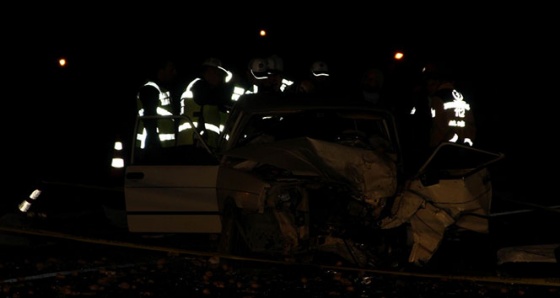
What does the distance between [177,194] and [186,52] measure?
1165 inches

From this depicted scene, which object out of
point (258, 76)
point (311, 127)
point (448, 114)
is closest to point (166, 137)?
point (258, 76)

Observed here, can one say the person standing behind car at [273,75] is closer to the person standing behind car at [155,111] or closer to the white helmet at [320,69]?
the white helmet at [320,69]

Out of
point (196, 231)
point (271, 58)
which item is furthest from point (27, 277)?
point (271, 58)

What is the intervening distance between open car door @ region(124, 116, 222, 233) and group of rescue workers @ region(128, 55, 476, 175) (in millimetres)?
1865

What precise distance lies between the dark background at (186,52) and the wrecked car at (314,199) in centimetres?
640

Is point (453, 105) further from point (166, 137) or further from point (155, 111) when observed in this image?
point (155, 111)

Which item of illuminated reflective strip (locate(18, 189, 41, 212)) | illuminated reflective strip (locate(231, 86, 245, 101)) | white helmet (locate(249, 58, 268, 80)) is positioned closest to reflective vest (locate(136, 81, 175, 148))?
illuminated reflective strip (locate(231, 86, 245, 101))

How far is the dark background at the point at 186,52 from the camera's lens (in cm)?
2123

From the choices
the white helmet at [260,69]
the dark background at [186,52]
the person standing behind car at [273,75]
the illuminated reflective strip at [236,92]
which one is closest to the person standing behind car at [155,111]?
the illuminated reflective strip at [236,92]

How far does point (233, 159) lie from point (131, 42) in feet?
82.0

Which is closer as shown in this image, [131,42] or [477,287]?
[477,287]

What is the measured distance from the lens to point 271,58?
14.1 metres

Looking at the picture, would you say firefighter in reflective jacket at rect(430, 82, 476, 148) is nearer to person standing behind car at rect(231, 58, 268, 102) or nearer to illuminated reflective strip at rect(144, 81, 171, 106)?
person standing behind car at rect(231, 58, 268, 102)

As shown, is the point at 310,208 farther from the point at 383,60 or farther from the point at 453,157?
the point at 383,60
